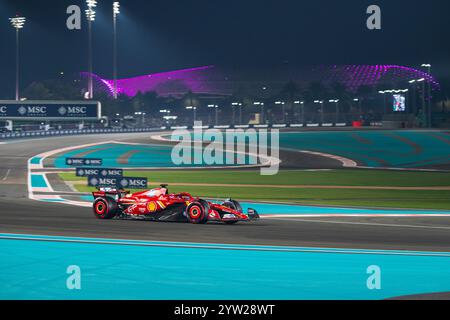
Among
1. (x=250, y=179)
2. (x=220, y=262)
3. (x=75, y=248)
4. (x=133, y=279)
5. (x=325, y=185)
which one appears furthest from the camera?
(x=250, y=179)

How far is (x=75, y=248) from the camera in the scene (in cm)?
1747

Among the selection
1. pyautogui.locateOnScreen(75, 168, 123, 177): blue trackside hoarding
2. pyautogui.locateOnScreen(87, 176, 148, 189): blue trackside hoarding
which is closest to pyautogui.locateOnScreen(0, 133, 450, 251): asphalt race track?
pyautogui.locateOnScreen(87, 176, 148, 189): blue trackside hoarding

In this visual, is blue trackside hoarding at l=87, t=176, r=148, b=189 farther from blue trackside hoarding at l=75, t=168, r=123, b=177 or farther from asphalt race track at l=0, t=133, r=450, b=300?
asphalt race track at l=0, t=133, r=450, b=300

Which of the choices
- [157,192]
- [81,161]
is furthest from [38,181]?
[157,192]

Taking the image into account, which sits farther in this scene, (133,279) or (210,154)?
(210,154)

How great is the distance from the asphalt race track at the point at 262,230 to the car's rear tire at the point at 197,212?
27 centimetres

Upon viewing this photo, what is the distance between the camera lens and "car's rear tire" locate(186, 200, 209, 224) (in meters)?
21.2

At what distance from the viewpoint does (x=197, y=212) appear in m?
21.3

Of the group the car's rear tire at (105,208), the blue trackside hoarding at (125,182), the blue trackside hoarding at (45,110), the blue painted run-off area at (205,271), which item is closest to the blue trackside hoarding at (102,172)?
the blue trackside hoarding at (125,182)

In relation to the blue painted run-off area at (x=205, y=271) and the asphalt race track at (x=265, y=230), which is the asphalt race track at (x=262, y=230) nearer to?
the asphalt race track at (x=265, y=230)

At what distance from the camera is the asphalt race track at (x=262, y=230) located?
1845 cm
